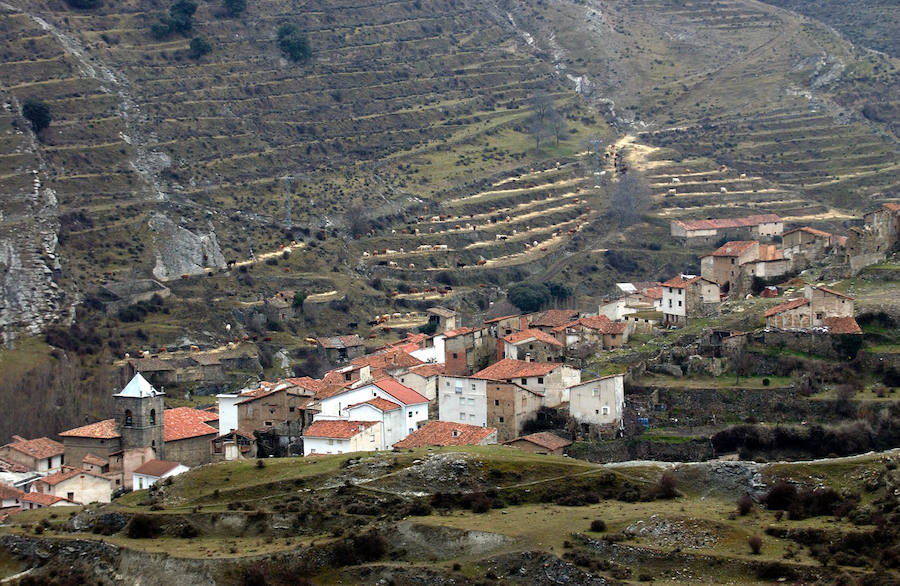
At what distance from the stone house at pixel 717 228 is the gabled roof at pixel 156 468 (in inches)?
2253

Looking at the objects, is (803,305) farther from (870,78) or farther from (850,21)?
(850,21)

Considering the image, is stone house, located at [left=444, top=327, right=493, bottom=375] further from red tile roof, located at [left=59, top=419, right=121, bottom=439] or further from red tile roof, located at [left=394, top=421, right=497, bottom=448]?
red tile roof, located at [left=59, top=419, right=121, bottom=439]

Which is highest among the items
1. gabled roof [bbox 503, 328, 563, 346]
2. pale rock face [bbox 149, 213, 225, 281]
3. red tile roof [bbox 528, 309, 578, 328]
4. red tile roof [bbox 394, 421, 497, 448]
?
pale rock face [bbox 149, 213, 225, 281]

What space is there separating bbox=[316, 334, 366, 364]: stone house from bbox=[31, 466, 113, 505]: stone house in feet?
94.7

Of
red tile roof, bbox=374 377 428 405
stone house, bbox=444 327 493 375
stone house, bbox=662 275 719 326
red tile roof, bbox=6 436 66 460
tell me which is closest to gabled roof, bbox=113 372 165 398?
red tile roof, bbox=6 436 66 460

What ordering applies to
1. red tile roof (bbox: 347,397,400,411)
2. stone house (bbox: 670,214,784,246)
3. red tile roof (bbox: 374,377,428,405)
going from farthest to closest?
stone house (bbox: 670,214,784,246)
red tile roof (bbox: 374,377,428,405)
red tile roof (bbox: 347,397,400,411)

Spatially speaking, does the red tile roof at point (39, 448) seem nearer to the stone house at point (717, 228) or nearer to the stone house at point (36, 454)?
the stone house at point (36, 454)

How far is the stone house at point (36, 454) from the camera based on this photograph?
6419 centimetres

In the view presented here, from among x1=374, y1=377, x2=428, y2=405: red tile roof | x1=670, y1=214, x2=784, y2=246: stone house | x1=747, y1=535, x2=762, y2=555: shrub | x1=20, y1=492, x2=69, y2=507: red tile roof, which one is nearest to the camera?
x1=747, y1=535, x2=762, y2=555: shrub

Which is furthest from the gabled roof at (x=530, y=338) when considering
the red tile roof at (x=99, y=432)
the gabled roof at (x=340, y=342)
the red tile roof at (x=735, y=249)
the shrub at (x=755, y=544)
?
the shrub at (x=755, y=544)

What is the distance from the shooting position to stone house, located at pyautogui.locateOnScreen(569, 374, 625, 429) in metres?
62.5

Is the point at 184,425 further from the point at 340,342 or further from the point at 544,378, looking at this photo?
the point at 340,342

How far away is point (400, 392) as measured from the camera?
6500 centimetres

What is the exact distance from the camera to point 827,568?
39.7 meters
